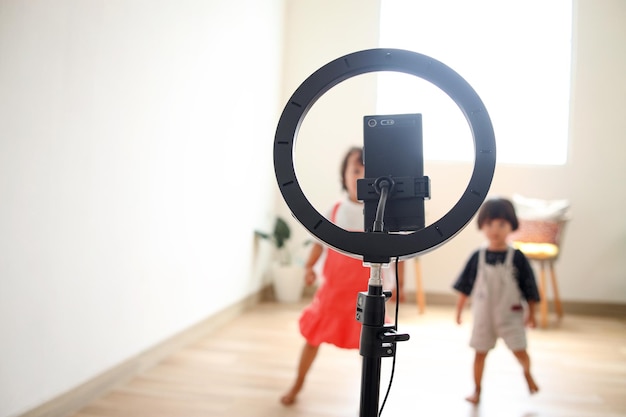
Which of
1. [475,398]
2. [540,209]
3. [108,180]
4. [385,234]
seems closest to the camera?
[385,234]

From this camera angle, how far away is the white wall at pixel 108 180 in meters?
1.36

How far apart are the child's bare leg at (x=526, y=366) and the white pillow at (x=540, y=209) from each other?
5.22 feet

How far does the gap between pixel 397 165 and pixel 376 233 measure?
0.28 ft

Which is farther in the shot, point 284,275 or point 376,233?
point 284,275

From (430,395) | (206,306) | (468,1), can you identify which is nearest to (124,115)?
(206,306)

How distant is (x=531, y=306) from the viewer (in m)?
1.94

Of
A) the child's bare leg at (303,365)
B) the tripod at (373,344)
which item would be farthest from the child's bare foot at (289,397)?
the tripod at (373,344)

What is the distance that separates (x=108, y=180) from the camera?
1736 millimetres

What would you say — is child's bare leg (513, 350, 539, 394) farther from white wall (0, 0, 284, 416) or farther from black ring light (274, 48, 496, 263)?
black ring light (274, 48, 496, 263)

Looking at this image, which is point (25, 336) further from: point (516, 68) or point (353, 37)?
point (516, 68)

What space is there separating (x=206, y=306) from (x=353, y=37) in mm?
2045

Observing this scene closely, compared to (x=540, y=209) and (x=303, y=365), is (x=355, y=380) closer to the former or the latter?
(x=303, y=365)

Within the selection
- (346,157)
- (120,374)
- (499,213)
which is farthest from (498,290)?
(120,374)

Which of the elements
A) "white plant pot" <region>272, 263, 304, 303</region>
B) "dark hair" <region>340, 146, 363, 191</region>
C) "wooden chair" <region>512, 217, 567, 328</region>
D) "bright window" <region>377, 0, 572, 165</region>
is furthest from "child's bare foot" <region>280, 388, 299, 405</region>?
"bright window" <region>377, 0, 572, 165</region>
